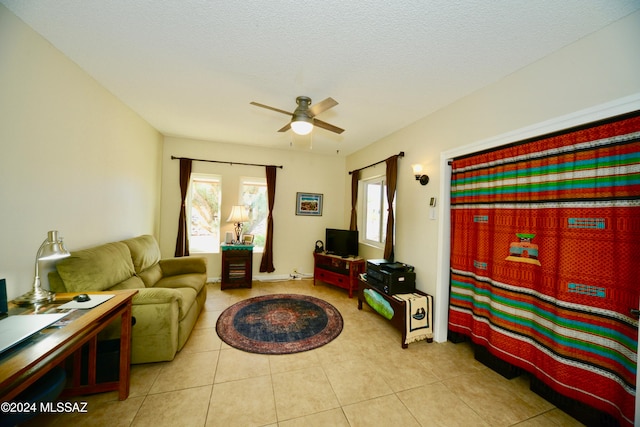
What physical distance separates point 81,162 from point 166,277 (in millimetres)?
1641

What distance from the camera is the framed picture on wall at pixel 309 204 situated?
4.72 m

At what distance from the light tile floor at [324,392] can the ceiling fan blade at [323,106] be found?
2324 millimetres

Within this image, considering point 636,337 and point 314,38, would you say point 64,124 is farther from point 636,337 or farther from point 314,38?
point 636,337

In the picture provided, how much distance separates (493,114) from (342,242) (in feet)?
9.08

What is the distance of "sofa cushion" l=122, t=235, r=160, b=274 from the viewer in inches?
104

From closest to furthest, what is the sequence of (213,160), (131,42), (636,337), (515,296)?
1. (636,337)
2. (131,42)
3. (515,296)
4. (213,160)

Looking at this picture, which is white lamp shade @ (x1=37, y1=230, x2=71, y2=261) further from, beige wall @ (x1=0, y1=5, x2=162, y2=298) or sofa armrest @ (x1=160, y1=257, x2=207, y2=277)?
sofa armrest @ (x1=160, y1=257, x2=207, y2=277)

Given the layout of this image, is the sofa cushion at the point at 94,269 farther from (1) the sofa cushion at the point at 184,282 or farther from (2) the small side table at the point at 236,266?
(2) the small side table at the point at 236,266

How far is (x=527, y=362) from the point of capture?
1815mm

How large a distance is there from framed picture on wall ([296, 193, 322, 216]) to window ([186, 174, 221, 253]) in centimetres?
155

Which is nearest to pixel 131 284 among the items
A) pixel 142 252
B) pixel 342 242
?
pixel 142 252

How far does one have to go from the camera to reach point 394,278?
262cm

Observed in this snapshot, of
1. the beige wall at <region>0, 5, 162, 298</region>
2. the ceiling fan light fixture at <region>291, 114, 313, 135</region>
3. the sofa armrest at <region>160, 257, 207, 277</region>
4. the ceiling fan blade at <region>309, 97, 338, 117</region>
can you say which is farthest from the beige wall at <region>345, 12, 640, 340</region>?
the beige wall at <region>0, 5, 162, 298</region>

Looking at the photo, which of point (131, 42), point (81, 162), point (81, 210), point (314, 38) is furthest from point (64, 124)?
A: point (314, 38)
